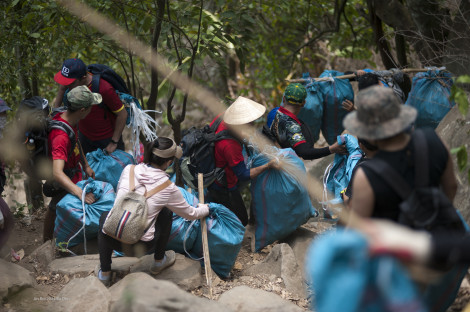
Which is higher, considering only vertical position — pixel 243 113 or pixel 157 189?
pixel 243 113

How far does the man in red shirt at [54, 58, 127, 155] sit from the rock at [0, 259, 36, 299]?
4.92 ft

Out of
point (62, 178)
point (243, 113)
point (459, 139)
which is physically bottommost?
point (62, 178)

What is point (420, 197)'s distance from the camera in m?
2.53

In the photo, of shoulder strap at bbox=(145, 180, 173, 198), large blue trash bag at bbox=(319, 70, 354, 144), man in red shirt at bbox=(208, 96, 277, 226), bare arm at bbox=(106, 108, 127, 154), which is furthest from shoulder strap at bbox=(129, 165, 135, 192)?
large blue trash bag at bbox=(319, 70, 354, 144)

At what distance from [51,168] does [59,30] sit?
1796mm

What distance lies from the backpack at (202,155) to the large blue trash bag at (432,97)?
2.09 m

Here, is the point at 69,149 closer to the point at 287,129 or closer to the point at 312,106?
the point at 287,129

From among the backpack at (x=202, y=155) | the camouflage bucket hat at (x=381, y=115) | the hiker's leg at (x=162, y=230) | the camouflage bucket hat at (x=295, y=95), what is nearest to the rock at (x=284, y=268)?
the backpack at (x=202, y=155)

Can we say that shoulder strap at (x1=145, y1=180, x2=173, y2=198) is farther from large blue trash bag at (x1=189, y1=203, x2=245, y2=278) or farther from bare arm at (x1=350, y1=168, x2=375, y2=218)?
bare arm at (x1=350, y1=168, x2=375, y2=218)

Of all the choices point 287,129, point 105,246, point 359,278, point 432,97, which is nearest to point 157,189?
point 105,246

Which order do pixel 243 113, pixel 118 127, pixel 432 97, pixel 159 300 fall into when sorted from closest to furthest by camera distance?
pixel 159 300
pixel 243 113
pixel 118 127
pixel 432 97

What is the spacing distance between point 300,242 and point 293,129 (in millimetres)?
1032

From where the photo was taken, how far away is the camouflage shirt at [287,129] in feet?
16.8

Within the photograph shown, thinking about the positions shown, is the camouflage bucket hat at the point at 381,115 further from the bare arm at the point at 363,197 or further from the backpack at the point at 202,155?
the backpack at the point at 202,155
